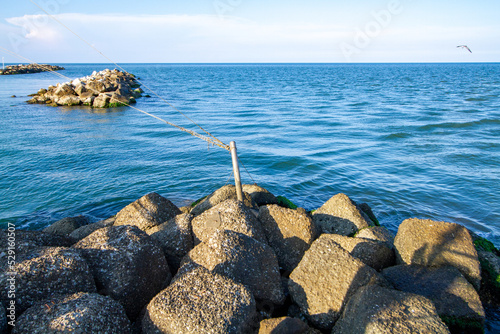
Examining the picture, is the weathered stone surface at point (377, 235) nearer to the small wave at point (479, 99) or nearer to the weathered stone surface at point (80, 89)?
the small wave at point (479, 99)

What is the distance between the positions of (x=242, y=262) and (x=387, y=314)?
1845 millimetres

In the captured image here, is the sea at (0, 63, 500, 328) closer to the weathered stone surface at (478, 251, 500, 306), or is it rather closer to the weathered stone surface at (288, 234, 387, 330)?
the weathered stone surface at (478, 251, 500, 306)

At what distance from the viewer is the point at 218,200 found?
7773 mm

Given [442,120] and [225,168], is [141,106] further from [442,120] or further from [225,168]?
[442,120]

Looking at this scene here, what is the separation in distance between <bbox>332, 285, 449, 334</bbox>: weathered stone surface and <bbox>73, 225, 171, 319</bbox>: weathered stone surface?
2545mm

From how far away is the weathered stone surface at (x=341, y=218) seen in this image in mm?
6922

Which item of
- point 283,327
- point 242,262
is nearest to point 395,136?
point 242,262

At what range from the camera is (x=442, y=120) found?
21.9 metres

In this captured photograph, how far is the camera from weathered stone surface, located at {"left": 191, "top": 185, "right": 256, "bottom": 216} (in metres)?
7.69

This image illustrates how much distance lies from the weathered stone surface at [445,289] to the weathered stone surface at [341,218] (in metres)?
1.80

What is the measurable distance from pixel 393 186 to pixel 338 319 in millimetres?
8607

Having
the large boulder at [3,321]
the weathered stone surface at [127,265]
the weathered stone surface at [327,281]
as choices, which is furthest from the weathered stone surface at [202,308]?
the large boulder at [3,321]

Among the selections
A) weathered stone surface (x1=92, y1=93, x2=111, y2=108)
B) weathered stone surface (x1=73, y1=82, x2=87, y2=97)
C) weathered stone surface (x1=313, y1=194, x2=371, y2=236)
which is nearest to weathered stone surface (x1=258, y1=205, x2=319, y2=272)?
weathered stone surface (x1=313, y1=194, x2=371, y2=236)

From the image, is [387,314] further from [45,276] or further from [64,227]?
[64,227]
